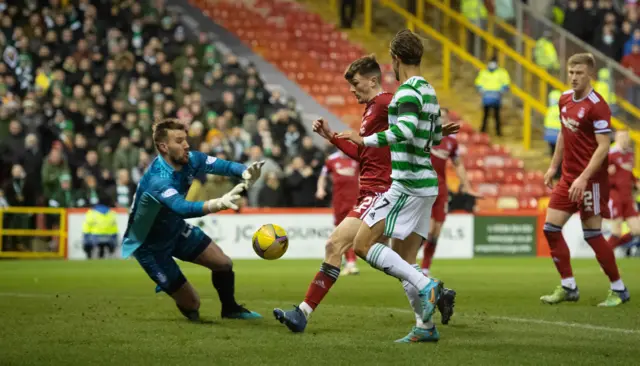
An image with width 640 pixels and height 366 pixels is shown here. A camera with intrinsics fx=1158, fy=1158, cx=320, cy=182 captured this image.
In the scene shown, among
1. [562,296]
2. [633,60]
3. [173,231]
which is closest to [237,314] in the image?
[173,231]

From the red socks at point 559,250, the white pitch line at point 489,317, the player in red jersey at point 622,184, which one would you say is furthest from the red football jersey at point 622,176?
the white pitch line at point 489,317

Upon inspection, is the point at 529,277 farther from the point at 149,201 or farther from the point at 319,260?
the point at 149,201

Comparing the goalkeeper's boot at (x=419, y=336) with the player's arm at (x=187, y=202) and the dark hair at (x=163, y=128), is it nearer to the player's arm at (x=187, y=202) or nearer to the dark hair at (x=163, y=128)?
the player's arm at (x=187, y=202)

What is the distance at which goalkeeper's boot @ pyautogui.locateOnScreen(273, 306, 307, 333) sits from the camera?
9234 millimetres

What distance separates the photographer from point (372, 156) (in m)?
9.81

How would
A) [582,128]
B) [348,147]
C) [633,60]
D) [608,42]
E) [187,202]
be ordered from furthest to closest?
1. [608,42]
2. [633,60]
3. [582,128]
4. [348,147]
5. [187,202]

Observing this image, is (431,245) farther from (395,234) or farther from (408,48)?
(408,48)

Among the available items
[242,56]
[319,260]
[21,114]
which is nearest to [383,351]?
[319,260]

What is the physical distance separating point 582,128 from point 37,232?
13006mm

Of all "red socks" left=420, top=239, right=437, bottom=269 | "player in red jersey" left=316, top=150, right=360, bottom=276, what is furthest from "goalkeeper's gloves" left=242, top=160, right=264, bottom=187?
"player in red jersey" left=316, top=150, right=360, bottom=276

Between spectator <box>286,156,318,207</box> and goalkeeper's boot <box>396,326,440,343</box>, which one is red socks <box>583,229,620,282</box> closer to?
goalkeeper's boot <box>396,326,440,343</box>

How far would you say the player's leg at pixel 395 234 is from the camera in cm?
854

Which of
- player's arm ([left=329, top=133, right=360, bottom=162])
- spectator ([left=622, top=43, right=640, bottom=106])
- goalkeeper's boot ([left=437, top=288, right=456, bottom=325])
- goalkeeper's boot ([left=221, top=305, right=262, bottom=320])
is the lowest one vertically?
goalkeeper's boot ([left=221, top=305, right=262, bottom=320])

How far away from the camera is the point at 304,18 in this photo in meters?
31.7
